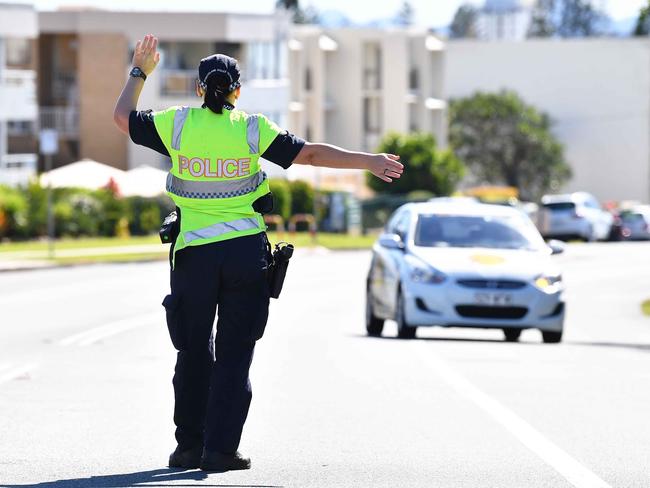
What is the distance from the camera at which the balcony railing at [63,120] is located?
71.6 m

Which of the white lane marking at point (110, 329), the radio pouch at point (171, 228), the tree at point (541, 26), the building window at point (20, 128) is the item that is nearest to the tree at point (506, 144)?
the building window at point (20, 128)

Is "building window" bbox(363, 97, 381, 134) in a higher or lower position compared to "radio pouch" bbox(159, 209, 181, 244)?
higher

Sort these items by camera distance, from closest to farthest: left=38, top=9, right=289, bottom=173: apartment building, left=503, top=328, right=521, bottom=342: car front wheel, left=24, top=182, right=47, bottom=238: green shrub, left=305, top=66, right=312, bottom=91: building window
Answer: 1. left=503, top=328, right=521, bottom=342: car front wheel
2. left=24, top=182, right=47, bottom=238: green shrub
3. left=38, top=9, right=289, bottom=173: apartment building
4. left=305, top=66, right=312, bottom=91: building window

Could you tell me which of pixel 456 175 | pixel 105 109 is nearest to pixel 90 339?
pixel 105 109

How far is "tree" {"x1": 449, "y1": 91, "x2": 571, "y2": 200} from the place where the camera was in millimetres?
99375

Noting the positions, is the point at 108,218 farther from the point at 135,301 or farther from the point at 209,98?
the point at 209,98

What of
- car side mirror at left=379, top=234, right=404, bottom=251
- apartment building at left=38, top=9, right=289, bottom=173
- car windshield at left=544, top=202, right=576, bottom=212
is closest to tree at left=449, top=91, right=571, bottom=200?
apartment building at left=38, top=9, right=289, bottom=173

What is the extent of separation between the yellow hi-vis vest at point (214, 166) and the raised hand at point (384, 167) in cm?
47

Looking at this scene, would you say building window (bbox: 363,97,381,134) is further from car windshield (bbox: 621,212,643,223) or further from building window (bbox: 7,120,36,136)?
car windshield (bbox: 621,212,643,223)

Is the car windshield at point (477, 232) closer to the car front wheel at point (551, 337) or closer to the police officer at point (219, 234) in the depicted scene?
the car front wheel at point (551, 337)

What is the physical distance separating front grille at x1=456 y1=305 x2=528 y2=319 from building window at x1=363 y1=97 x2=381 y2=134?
77.2 m

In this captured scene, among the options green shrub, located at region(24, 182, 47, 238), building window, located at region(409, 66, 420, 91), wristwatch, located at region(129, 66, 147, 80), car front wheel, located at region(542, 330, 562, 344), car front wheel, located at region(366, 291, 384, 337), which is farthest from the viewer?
building window, located at region(409, 66, 420, 91)

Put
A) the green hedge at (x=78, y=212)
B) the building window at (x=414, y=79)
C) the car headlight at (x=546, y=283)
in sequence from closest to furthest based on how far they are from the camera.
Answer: the car headlight at (x=546, y=283) → the green hedge at (x=78, y=212) → the building window at (x=414, y=79)

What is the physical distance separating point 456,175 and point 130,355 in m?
63.9
